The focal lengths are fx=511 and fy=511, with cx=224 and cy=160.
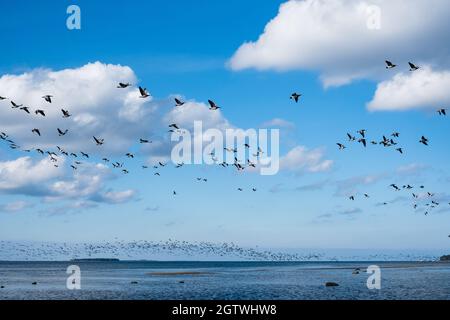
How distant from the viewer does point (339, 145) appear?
64.0 meters

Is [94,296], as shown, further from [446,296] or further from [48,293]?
[446,296]
